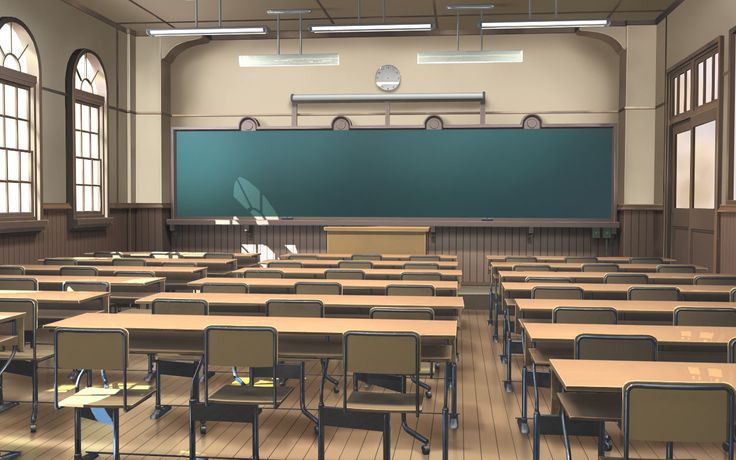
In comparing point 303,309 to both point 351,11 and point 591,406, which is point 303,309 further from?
point 351,11

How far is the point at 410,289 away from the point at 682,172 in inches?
259

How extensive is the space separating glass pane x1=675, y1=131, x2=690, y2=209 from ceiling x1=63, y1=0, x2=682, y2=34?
206 centimetres

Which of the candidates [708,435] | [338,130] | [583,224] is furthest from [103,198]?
[708,435]

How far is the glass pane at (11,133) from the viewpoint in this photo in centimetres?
898

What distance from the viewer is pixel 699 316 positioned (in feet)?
14.7

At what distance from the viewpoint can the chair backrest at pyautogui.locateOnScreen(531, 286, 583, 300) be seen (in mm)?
5504

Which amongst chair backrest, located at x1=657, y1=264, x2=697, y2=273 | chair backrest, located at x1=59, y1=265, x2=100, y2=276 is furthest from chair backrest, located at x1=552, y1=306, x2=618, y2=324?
chair backrest, located at x1=59, y1=265, x2=100, y2=276

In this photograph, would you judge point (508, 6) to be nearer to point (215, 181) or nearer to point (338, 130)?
point (338, 130)

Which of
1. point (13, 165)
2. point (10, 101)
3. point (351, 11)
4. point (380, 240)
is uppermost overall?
point (351, 11)

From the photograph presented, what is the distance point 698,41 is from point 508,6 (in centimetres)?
285

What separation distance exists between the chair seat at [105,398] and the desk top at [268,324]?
0.36m

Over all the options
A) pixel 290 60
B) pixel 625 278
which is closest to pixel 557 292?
pixel 625 278

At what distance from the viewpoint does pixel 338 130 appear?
12.2 m

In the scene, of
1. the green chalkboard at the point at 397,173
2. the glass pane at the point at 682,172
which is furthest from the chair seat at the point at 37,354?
the glass pane at the point at 682,172
